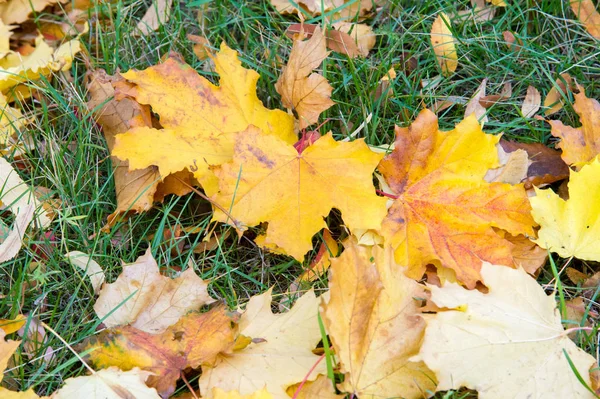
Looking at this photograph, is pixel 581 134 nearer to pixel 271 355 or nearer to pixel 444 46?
pixel 444 46

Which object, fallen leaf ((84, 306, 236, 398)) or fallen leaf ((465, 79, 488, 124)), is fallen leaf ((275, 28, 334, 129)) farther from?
fallen leaf ((84, 306, 236, 398))

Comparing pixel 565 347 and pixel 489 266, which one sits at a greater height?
pixel 489 266

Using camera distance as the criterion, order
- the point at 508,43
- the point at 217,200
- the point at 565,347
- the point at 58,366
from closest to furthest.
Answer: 1. the point at 565,347
2. the point at 58,366
3. the point at 217,200
4. the point at 508,43

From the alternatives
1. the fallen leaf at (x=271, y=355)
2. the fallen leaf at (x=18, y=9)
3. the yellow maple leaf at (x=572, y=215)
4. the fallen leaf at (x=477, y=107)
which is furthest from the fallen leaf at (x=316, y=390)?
the fallen leaf at (x=18, y=9)

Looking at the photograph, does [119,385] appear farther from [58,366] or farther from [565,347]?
[565,347]

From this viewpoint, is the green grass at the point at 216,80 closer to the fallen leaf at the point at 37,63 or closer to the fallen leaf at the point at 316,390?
the fallen leaf at the point at 37,63

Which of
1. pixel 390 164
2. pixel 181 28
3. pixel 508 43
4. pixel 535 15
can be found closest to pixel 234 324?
pixel 390 164
